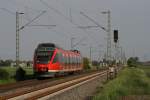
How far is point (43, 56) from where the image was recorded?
4434cm

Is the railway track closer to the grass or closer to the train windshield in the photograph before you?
the grass

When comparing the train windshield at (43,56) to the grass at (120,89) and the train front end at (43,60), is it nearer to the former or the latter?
the train front end at (43,60)

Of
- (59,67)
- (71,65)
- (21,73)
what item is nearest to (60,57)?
(59,67)

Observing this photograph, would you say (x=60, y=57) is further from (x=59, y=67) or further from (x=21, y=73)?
(x=21, y=73)

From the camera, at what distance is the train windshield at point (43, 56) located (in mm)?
44250

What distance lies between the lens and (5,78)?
145 ft

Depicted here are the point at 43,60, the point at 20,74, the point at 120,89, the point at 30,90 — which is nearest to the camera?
the point at 120,89

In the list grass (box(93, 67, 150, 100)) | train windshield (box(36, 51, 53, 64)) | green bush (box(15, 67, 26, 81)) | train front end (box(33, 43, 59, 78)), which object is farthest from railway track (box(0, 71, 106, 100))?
green bush (box(15, 67, 26, 81))

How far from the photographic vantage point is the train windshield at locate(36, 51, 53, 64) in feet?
145

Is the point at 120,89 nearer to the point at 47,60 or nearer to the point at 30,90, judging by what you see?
the point at 30,90

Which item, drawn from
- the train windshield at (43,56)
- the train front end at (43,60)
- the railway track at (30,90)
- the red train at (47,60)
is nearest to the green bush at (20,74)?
the red train at (47,60)

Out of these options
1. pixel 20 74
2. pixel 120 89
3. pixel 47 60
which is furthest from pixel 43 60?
pixel 120 89

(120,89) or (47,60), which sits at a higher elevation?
(47,60)

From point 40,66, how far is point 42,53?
4.56ft
